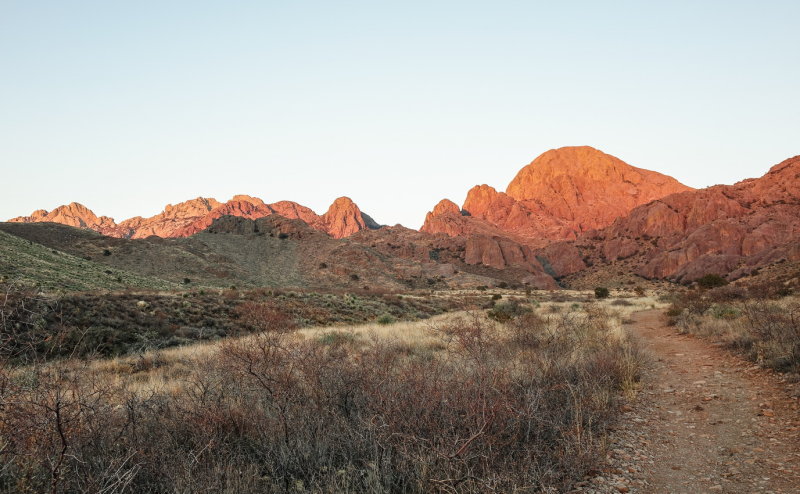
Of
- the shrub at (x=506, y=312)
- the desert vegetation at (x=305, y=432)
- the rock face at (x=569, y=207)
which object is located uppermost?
the rock face at (x=569, y=207)

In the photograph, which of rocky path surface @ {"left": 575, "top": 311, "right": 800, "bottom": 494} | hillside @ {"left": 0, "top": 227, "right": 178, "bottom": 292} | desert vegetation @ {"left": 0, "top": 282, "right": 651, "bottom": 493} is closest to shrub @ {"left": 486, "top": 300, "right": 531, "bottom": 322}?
rocky path surface @ {"left": 575, "top": 311, "right": 800, "bottom": 494}

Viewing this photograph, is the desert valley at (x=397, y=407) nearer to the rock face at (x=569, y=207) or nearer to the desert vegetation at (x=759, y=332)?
the desert vegetation at (x=759, y=332)

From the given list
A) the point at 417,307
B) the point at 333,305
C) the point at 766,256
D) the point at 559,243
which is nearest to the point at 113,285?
the point at 333,305

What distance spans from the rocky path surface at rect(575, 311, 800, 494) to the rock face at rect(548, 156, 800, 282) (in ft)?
244

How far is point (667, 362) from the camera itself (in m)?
10.6

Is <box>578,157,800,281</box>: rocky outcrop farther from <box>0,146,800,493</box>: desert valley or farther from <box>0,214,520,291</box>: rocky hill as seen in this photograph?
<box>0,146,800,493</box>: desert valley

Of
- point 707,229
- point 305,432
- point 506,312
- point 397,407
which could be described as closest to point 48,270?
point 506,312

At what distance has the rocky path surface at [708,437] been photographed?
167 inches

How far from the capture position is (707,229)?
9888 cm

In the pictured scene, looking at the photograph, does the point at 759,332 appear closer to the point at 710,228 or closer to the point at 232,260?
the point at 232,260

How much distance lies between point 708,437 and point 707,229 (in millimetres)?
117211

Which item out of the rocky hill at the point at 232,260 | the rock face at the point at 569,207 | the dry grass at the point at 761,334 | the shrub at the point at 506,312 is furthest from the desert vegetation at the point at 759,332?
the rock face at the point at 569,207

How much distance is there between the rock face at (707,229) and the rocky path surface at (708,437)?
74.3m

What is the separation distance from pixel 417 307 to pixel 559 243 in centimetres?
11354
